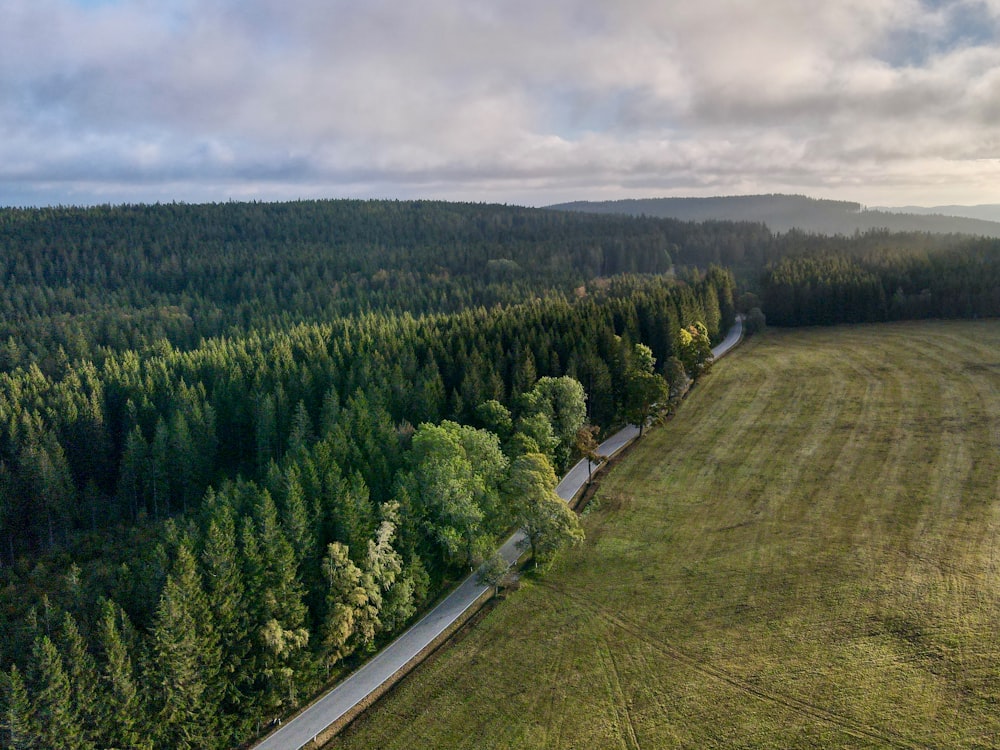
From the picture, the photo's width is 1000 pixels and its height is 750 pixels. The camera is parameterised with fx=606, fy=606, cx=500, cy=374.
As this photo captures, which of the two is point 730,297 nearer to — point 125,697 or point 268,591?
point 268,591

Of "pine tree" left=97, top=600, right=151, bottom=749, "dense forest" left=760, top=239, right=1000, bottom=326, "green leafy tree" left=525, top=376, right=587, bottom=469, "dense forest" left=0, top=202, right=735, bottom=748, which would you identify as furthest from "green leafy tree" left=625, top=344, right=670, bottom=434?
"dense forest" left=760, top=239, right=1000, bottom=326

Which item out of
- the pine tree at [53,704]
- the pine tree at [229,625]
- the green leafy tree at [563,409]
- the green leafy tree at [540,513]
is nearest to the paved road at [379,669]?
the pine tree at [229,625]

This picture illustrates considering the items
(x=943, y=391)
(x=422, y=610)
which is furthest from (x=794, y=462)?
(x=422, y=610)

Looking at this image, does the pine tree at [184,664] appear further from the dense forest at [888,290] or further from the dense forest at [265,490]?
the dense forest at [888,290]

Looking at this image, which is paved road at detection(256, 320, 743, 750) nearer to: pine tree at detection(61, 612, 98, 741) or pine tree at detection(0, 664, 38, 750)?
pine tree at detection(61, 612, 98, 741)

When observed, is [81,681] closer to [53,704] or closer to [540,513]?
[53,704]

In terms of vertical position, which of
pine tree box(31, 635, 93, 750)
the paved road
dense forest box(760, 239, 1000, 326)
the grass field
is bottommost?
the paved road
